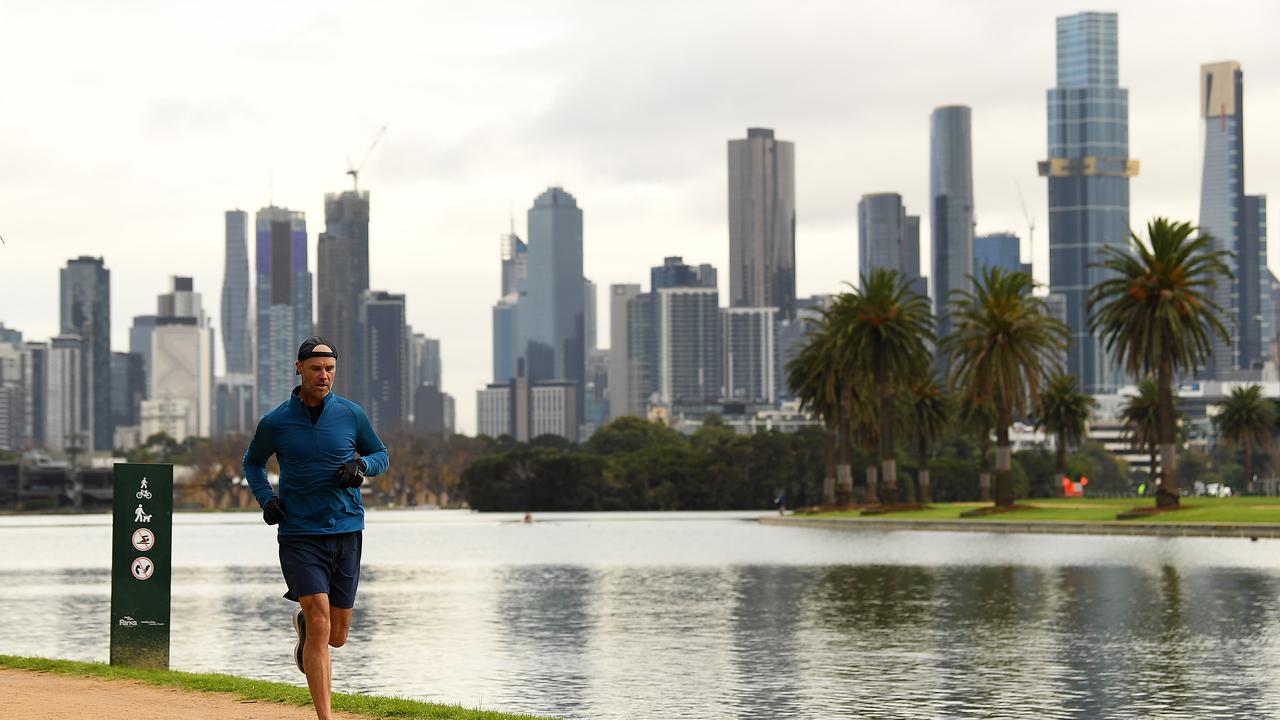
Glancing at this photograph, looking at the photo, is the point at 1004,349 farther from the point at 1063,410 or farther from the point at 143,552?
the point at 143,552

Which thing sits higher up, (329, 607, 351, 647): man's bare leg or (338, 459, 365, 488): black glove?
(338, 459, 365, 488): black glove

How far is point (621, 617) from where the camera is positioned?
1371 inches

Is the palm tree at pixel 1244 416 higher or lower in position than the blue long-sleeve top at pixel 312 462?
higher

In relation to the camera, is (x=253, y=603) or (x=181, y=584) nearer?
(x=253, y=603)

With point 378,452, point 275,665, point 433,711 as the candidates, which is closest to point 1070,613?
point 275,665

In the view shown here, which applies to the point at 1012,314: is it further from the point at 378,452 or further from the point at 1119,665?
the point at 378,452

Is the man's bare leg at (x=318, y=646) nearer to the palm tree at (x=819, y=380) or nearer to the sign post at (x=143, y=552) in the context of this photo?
the sign post at (x=143, y=552)

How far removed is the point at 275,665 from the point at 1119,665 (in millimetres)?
11713

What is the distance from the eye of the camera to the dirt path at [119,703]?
15148 millimetres

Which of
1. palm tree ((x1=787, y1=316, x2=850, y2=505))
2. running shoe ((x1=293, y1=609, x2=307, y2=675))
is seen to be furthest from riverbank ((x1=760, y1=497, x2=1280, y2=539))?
running shoe ((x1=293, y1=609, x2=307, y2=675))

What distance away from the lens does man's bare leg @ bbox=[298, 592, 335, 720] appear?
13305 millimetres

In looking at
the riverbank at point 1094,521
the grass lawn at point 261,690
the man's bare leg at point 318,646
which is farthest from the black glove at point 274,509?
the riverbank at point 1094,521

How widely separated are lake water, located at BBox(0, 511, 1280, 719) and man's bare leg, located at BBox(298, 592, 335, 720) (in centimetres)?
694

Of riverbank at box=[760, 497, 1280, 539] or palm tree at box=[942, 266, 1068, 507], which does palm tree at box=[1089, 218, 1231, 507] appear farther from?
palm tree at box=[942, 266, 1068, 507]
